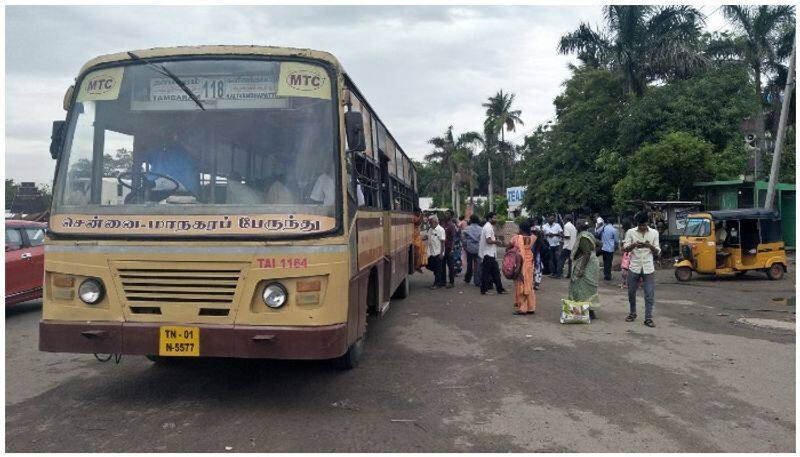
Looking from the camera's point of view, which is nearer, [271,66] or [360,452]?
[360,452]

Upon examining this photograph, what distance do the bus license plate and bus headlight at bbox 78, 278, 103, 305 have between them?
2.02 feet

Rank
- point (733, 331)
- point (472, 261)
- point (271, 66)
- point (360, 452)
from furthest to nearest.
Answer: point (472, 261), point (733, 331), point (271, 66), point (360, 452)

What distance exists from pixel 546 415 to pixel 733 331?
5.00 metres

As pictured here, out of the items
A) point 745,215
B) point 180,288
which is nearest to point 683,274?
point 745,215

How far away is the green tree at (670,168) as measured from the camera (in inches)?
840

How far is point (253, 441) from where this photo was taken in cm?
442

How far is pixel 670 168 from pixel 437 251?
12113 millimetres

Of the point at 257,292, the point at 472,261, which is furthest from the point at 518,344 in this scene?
the point at 472,261

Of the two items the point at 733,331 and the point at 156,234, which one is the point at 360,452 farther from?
the point at 733,331

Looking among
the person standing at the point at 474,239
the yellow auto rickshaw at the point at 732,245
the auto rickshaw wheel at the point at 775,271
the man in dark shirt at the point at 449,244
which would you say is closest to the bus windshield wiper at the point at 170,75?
the person standing at the point at 474,239

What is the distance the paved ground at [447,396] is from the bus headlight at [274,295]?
903 mm

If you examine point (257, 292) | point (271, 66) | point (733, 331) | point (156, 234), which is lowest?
point (733, 331)

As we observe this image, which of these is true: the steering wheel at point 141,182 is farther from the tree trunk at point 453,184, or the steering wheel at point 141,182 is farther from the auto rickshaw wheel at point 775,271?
the tree trunk at point 453,184

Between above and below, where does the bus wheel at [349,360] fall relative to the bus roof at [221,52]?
below
